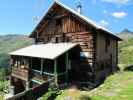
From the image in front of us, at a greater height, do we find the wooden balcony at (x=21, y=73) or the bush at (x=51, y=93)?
the wooden balcony at (x=21, y=73)

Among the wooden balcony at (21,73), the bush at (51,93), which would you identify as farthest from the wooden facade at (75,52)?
the bush at (51,93)

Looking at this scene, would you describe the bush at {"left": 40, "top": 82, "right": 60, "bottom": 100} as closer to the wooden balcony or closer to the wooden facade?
the wooden facade

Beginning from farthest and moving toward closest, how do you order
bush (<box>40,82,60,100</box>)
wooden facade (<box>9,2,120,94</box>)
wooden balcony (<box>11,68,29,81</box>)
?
wooden balcony (<box>11,68,29,81</box>) < wooden facade (<box>9,2,120,94</box>) < bush (<box>40,82,60,100</box>)

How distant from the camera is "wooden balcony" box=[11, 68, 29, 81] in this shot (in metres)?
25.8

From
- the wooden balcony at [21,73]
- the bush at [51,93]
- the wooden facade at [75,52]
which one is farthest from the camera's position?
the wooden balcony at [21,73]

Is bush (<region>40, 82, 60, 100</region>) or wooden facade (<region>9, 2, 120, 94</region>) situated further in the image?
wooden facade (<region>9, 2, 120, 94</region>)

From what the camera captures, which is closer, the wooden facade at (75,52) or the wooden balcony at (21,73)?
the wooden facade at (75,52)

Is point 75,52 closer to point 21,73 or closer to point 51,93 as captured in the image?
point 51,93

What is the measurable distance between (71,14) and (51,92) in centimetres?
945

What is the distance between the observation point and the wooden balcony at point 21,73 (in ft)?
84.6

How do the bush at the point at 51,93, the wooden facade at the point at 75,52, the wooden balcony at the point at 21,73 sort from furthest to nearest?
the wooden balcony at the point at 21,73, the wooden facade at the point at 75,52, the bush at the point at 51,93

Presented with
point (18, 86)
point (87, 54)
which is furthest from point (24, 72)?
point (87, 54)

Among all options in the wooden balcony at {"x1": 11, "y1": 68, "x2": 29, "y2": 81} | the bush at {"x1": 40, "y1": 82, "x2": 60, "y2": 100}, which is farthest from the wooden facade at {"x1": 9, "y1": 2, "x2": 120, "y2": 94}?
the bush at {"x1": 40, "y1": 82, "x2": 60, "y2": 100}

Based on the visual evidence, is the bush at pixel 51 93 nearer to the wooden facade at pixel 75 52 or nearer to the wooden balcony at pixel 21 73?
the wooden facade at pixel 75 52
